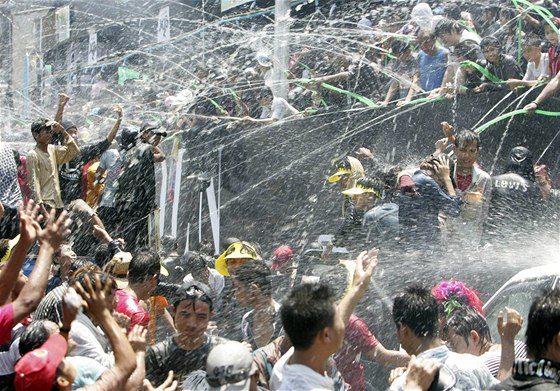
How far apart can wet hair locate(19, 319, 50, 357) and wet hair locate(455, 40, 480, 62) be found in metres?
6.36

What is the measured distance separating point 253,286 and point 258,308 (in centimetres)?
15

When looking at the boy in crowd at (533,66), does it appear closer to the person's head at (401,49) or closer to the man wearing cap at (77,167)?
the person's head at (401,49)

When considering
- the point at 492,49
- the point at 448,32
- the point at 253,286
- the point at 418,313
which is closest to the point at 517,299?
the point at 418,313

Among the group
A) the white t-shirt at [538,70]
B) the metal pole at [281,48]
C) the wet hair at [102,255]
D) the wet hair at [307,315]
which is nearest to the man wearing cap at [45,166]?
the wet hair at [102,255]

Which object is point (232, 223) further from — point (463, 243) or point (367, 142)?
point (463, 243)

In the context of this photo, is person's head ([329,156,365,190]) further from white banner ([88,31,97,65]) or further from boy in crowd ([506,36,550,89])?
white banner ([88,31,97,65])

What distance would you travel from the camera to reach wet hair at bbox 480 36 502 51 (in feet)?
31.4

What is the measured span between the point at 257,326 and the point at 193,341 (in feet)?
1.65

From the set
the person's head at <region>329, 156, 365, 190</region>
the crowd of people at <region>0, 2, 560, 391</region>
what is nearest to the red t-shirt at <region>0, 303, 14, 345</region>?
the crowd of people at <region>0, 2, 560, 391</region>

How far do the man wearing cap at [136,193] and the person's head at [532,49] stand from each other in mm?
3661

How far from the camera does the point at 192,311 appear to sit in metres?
5.38

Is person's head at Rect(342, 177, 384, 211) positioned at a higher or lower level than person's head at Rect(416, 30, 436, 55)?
lower

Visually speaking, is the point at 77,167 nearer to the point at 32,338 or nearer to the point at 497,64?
the point at 497,64

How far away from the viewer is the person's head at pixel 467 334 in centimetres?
531
